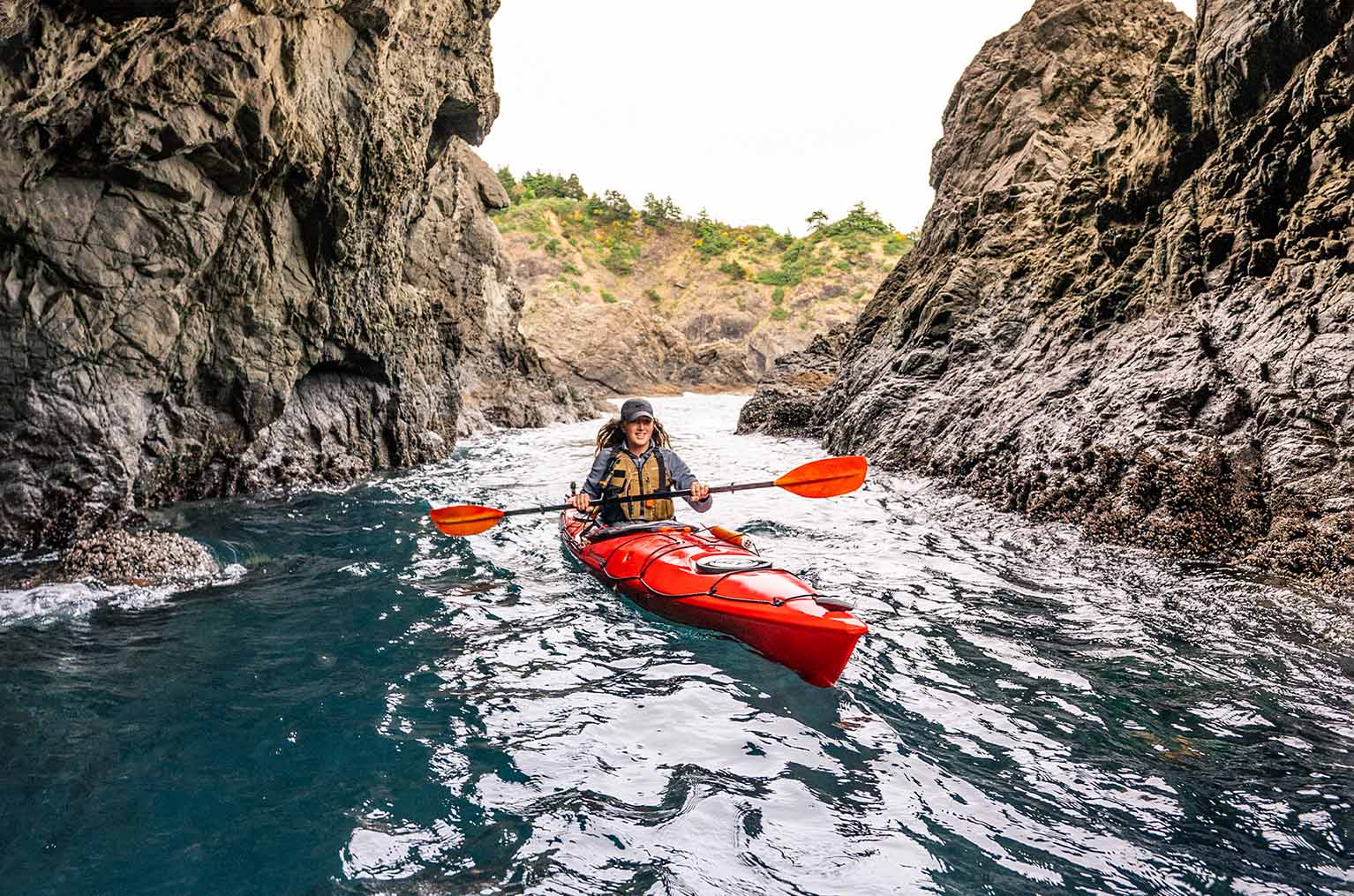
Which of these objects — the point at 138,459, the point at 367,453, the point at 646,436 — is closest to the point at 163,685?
the point at 646,436

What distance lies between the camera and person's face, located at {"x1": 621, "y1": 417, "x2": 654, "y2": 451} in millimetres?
5934

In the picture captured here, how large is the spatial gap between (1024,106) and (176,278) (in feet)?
43.7

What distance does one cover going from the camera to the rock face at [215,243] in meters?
5.30

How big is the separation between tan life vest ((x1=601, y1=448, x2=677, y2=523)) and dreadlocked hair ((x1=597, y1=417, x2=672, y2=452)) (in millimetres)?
167

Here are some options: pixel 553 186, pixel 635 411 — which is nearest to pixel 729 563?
pixel 635 411

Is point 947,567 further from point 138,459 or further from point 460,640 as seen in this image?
point 138,459

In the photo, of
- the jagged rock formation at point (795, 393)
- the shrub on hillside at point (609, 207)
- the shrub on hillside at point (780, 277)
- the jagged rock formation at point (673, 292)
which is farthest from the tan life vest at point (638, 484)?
the shrub on hillside at point (609, 207)

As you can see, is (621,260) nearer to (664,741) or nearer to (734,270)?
(734,270)

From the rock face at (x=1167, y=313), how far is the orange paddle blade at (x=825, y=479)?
7.38ft

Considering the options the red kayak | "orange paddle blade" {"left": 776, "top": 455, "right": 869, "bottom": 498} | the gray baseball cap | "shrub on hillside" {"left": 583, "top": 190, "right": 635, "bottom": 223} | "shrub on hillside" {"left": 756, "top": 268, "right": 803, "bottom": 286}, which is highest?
"shrub on hillside" {"left": 583, "top": 190, "right": 635, "bottom": 223}

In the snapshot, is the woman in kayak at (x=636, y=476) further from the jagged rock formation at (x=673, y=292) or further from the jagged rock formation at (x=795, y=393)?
the jagged rock formation at (x=673, y=292)

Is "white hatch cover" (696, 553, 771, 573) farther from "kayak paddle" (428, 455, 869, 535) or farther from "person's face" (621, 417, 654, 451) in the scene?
"person's face" (621, 417, 654, 451)

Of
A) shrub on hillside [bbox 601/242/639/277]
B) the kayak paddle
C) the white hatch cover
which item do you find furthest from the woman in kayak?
shrub on hillside [bbox 601/242/639/277]

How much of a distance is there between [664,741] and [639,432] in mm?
2986
